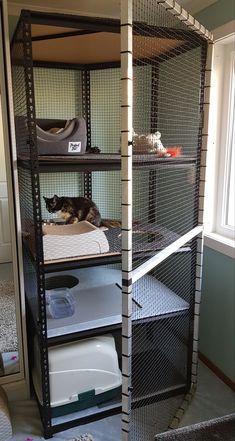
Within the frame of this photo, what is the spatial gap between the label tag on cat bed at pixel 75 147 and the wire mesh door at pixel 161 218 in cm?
26

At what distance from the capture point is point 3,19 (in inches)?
55.2

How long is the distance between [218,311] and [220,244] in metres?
0.39

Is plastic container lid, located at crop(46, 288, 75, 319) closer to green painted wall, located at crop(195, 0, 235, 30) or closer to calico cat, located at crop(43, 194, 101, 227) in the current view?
calico cat, located at crop(43, 194, 101, 227)

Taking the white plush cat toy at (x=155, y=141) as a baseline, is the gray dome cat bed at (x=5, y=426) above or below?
below

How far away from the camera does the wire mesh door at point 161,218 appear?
46.3 inches

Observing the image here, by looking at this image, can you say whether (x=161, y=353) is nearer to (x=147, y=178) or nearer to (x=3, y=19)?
(x=147, y=178)

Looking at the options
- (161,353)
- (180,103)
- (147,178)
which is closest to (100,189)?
(147,178)

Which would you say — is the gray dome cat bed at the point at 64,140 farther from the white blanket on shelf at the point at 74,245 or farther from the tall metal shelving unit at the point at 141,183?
the white blanket on shelf at the point at 74,245

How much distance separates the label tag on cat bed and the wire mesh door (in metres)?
0.26

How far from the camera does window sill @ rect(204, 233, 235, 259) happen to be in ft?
5.71

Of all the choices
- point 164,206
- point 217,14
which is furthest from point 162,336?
point 217,14

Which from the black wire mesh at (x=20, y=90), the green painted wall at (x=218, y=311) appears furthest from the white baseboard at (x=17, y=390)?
the black wire mesh at (x=20, y=90)

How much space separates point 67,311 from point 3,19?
133cm

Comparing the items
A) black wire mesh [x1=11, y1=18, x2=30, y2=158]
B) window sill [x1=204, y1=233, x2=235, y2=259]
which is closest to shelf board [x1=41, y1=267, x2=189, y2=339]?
window sill [x1=204, y1=233, x2=235, y2=259]
